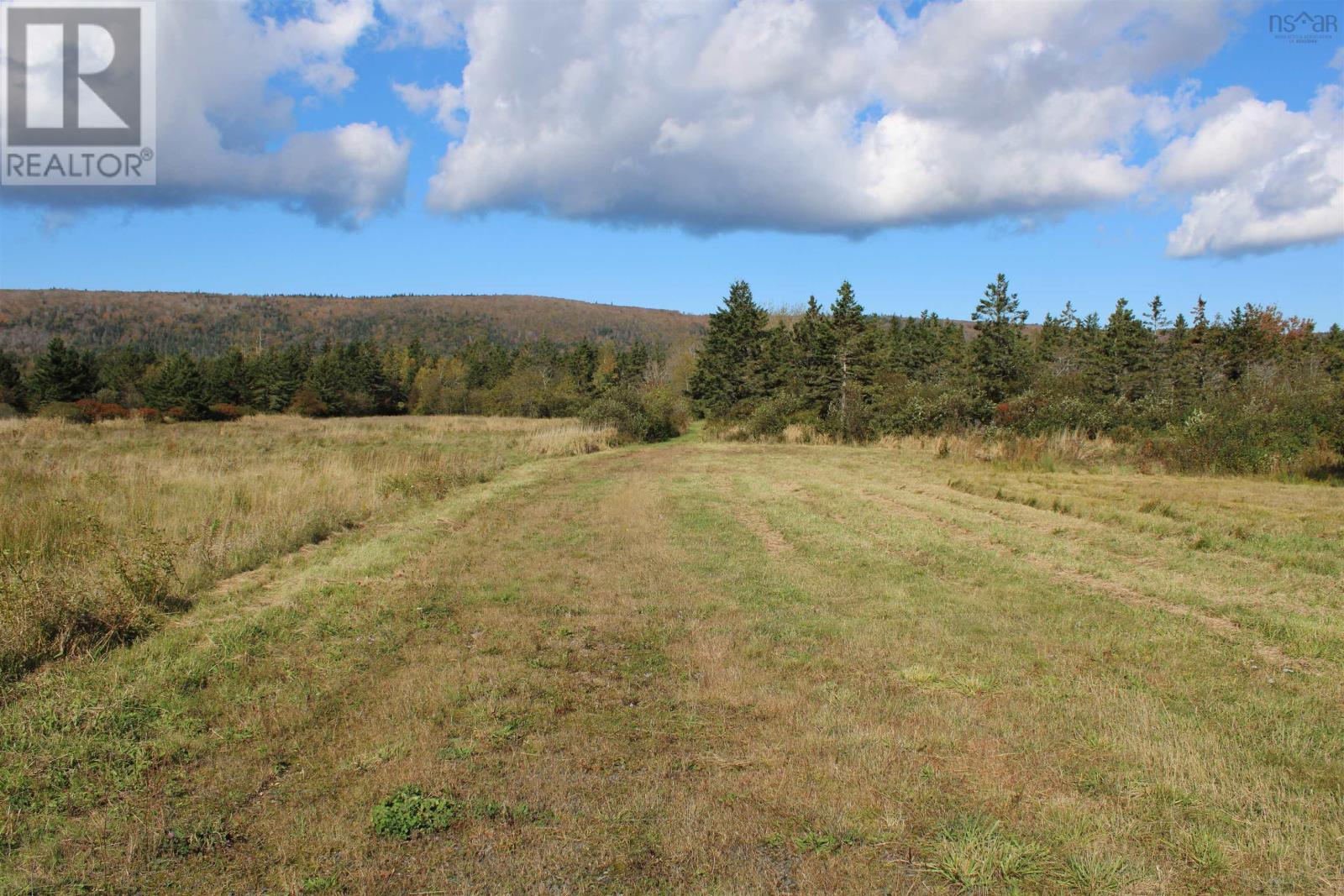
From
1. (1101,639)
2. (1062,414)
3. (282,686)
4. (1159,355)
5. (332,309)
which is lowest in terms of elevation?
(282,686)

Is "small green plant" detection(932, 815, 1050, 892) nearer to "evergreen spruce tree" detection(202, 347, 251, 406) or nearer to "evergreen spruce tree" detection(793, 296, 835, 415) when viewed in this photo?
"evergreen spruce tree" detection(793, 296, 835, 415)

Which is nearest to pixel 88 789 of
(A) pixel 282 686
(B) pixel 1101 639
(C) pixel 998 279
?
(A) pixel 282 686

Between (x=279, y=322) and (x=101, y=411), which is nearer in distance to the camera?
(x=101, y=411)

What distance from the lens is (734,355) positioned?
43.0m

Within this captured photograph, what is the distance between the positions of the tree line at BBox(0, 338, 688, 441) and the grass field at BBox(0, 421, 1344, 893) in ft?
86.9

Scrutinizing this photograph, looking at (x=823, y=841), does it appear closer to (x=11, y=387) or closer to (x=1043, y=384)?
(x=1043, y=384)

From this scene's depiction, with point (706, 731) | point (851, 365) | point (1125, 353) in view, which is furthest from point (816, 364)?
point (706, 731)

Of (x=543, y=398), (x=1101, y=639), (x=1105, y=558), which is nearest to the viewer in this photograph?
(x=1101, y=639)

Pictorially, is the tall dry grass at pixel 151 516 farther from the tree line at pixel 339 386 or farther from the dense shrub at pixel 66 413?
the dense shrub at pixel 66 413

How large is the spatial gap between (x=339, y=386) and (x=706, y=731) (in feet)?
259

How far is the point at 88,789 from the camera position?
3674 millimetres

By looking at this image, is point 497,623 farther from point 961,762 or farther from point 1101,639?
point 1101,639

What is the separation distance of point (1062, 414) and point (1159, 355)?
29595 millimetres

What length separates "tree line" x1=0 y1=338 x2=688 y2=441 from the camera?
4222cm
